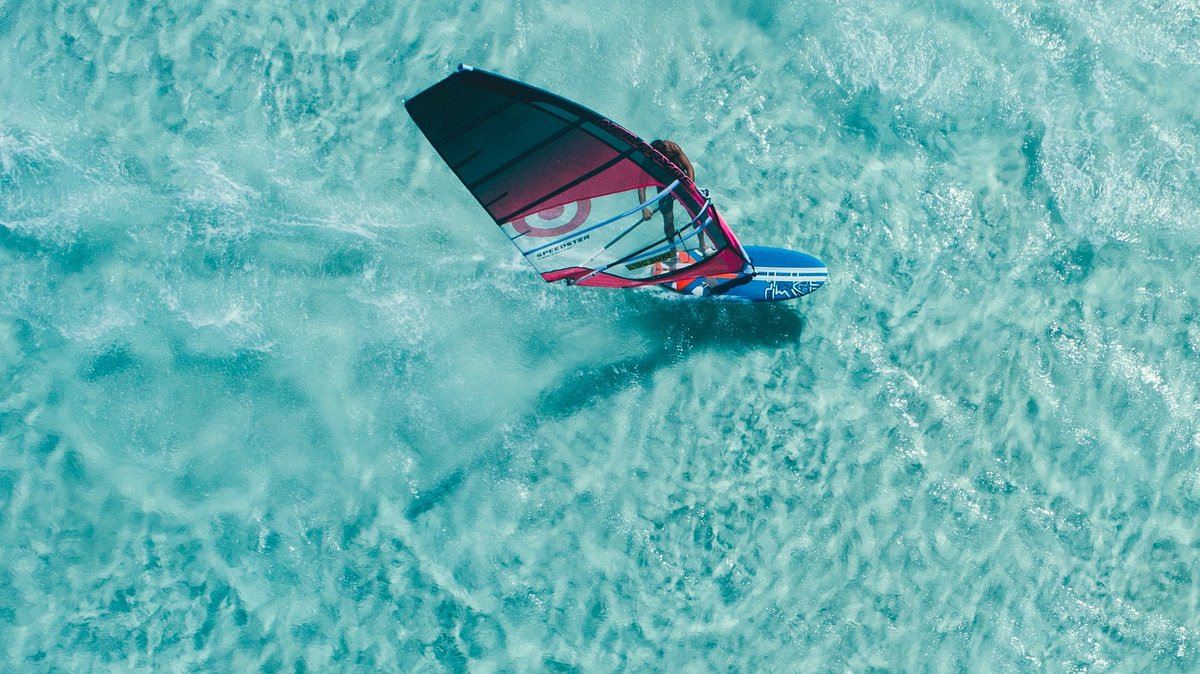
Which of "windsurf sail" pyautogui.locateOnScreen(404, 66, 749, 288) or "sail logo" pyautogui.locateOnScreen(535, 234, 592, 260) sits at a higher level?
"windsurf sail" pyautogui.locateOnScreen(404, 66, 749, 288)

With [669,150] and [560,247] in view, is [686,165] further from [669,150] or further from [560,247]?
[560,247]

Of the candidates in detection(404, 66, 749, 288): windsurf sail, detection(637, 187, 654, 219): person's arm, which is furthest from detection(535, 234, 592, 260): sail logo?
detection(637, 187, 654, 219): person's arm

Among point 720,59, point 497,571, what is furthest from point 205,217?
point 720,59

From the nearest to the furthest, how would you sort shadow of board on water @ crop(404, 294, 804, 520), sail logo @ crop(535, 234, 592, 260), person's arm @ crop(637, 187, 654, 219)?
person's arm @ crop(637, 187, 654, 219) < sail logo @ crop(535, 234, 592, 260) < shadow of board on water @ crop(404, 294, 804, 520)

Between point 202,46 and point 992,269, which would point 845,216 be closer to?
point 992,269

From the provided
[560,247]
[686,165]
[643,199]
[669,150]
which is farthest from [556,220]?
[686,165]

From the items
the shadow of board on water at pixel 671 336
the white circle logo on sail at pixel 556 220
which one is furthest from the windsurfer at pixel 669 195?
the shadow of board on water at pixel 671 336

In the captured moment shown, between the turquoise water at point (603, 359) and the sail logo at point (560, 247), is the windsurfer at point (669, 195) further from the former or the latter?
the turquoise water at point (603, 359)

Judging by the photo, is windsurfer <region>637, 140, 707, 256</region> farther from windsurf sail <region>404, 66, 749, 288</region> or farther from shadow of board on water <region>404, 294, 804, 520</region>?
shadow of board on water <region>404, 294, 804, 520</region>
